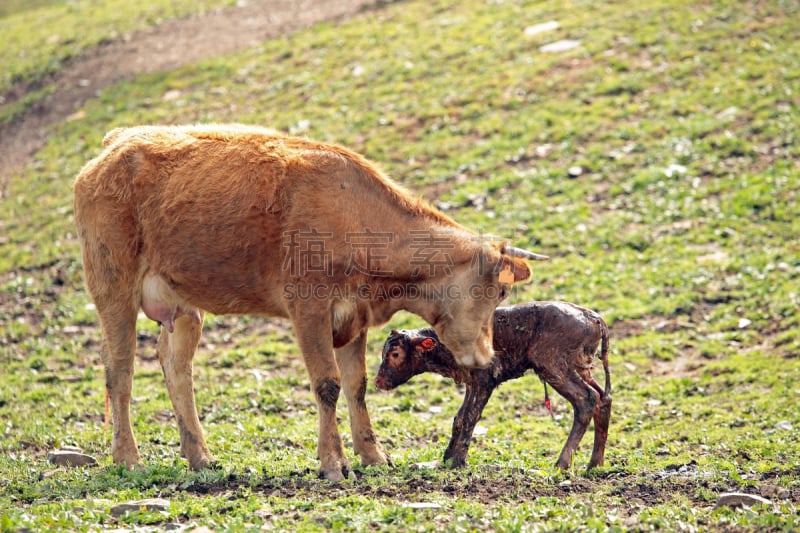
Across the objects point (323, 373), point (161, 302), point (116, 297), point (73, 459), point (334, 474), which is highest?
point (116, 297)

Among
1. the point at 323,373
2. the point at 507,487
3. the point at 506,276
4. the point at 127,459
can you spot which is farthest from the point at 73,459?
the point at 506,276

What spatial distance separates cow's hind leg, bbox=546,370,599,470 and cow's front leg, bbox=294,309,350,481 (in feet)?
7.32

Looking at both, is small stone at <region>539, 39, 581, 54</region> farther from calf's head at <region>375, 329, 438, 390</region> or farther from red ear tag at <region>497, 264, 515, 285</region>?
red ear tag at <region>497, 264, 515, 285</region>

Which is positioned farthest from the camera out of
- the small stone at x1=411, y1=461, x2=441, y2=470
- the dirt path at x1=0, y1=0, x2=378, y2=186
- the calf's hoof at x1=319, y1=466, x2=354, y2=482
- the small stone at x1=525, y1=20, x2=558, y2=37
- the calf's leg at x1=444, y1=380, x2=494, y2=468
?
the small stone at x1=525, y1=20, x2=558, y2=37

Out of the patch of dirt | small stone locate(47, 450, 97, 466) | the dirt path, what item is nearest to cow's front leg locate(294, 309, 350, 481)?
the patch of dirt

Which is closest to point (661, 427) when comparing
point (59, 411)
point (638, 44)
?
point (59, 411)

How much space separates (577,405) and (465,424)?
1159 mm

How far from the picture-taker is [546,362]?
33.7 feet

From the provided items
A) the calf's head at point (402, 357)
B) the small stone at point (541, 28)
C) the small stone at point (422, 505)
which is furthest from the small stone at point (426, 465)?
the small stone at point (541, 28)

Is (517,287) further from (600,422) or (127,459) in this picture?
(127,459)

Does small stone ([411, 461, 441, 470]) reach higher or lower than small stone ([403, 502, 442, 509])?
lower

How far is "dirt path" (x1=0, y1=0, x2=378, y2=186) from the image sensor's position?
976 inches

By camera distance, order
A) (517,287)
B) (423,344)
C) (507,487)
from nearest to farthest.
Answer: (507,487) → (423,344) → (517,287)

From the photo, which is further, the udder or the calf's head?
the calf's head
